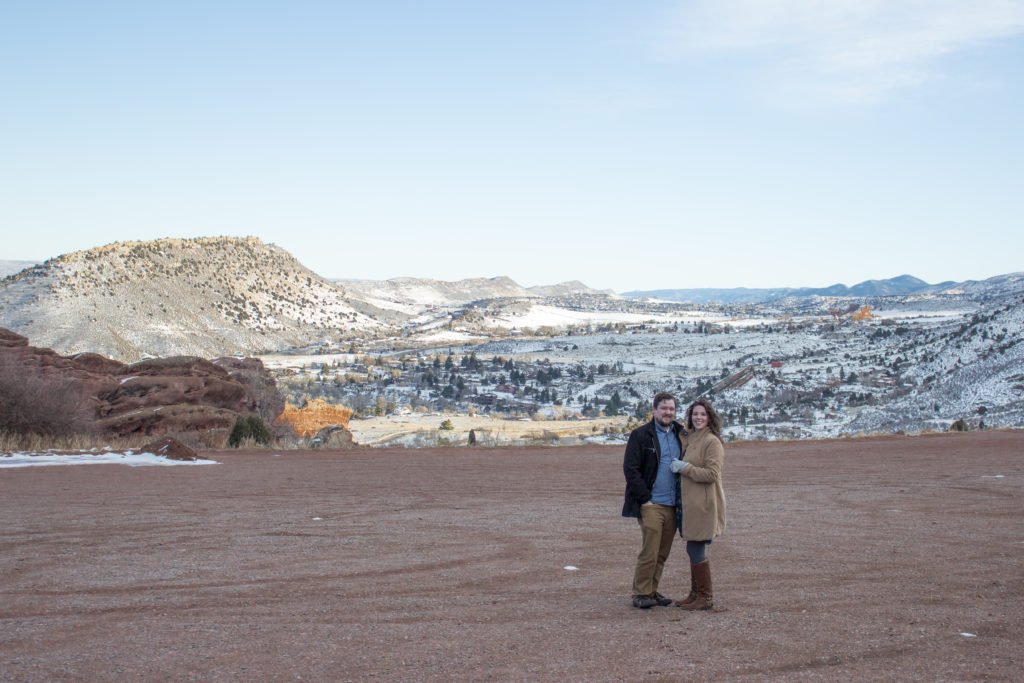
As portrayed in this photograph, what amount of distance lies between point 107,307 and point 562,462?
232 ft

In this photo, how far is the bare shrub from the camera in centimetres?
2823

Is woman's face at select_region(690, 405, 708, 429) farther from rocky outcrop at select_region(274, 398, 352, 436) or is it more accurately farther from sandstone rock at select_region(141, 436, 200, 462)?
rocky outcrop at select_region(274, 398, 352, 436)

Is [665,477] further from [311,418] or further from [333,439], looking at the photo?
[311,418]

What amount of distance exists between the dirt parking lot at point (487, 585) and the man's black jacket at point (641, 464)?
0.93m

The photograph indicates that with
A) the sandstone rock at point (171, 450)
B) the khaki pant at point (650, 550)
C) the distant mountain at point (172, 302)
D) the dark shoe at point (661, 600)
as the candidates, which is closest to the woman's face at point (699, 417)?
the khaki pant at point (650, 550)

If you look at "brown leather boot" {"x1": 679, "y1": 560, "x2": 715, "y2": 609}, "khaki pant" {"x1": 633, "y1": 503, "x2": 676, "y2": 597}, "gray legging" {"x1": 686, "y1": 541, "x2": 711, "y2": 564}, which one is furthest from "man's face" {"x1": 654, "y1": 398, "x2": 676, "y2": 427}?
"brown leather boot" {"x1": 679, "y1": 560, "x2": 715, "y2": 609}

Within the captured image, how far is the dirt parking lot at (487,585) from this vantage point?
23.3 ft

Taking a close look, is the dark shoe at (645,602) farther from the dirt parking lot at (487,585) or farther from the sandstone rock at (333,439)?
the sandstone rock at (333,439)

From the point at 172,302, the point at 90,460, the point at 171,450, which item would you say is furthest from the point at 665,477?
the point at 172,302

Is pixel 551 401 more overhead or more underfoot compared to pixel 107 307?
more underfoot

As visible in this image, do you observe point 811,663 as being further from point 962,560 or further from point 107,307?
point 107,307

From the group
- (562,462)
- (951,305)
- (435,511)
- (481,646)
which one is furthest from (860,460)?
(951,305)

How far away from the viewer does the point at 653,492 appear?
897 cm

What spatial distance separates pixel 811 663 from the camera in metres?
7.02
